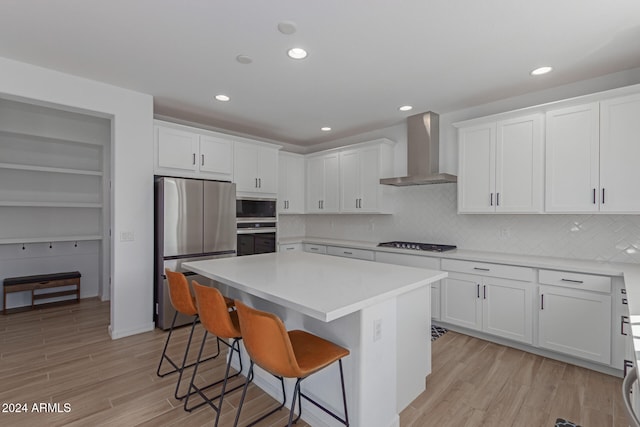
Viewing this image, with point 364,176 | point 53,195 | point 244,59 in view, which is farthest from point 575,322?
point 53,195

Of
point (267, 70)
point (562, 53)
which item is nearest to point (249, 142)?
point (267, 70)

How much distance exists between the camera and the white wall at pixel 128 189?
311cm

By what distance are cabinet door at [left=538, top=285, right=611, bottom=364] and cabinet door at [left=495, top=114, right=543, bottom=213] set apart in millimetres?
856

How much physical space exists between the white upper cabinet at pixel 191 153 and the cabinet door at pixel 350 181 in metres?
1.75

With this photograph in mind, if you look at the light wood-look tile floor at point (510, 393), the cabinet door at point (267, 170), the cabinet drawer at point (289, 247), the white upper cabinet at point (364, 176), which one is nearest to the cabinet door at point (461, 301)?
the light wood-look tile floor at point (510, 393)

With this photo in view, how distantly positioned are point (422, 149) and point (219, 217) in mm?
2772

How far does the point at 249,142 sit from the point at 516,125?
3357 mm

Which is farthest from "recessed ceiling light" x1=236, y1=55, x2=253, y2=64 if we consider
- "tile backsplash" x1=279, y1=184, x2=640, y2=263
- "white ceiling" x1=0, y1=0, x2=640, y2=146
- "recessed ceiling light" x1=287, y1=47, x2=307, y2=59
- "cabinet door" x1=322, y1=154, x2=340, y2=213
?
"tile backsplash" x1=279, y1=184, x2=640, y2=263

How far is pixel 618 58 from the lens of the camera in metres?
2.61

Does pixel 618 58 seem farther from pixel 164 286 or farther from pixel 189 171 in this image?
pixel 164 286

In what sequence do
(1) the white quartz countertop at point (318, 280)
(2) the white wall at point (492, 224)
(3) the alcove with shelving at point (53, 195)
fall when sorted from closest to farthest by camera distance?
(1) the white quartz countertop at point (318, 280) → (2) the white wall at point (492, 224) → (3) the alcove with shelving at point (53, 195)

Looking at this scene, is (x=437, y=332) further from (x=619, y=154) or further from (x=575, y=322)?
(x=619, y=154)

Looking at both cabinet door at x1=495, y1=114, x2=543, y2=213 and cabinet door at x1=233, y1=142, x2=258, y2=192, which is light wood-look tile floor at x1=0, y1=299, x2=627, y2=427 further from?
cabinet door at x1=233, y1=142, x2=258, y2=192

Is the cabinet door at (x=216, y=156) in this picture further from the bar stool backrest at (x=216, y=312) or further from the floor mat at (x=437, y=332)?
the floor mat at (x=437, y=332)
